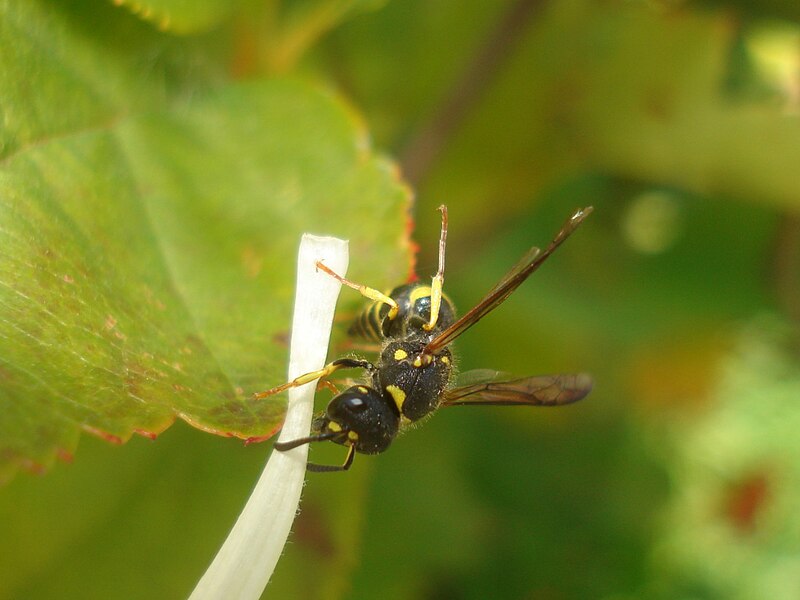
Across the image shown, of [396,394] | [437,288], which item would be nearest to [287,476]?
[396,394]

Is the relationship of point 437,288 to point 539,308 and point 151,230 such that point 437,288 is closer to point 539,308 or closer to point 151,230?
point 151,230

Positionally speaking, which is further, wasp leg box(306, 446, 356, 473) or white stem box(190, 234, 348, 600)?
wasp leg box(306, 446, 356, 473)

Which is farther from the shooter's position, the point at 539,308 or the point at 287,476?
the point at 539,308

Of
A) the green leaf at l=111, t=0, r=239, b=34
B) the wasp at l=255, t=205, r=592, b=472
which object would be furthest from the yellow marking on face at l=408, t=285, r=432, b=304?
the green leaf at l=111, t=0, r=239, b=34

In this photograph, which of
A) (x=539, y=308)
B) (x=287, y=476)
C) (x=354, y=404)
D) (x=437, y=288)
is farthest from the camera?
(x=539, y=308)

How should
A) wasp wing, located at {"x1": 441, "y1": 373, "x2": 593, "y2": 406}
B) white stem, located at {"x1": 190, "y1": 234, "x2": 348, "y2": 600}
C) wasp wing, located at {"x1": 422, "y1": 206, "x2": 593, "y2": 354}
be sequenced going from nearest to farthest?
white stem, located at {"x1": 190, "y1": 234, "x2": 348, "y2": 600} → wasp wing, located at {"x1": 422, "y1": 206, "x2": 593, "y2": 354} → wasp wing, located at {"x1": 441, "y1": 373, "x2": 593, "y2": 406}

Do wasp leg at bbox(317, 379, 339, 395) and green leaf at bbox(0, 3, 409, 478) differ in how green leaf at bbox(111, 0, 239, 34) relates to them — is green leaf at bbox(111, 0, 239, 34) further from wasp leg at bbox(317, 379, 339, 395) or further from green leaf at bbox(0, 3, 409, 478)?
wasp leg at bbox(317, 379, 339, 395)
